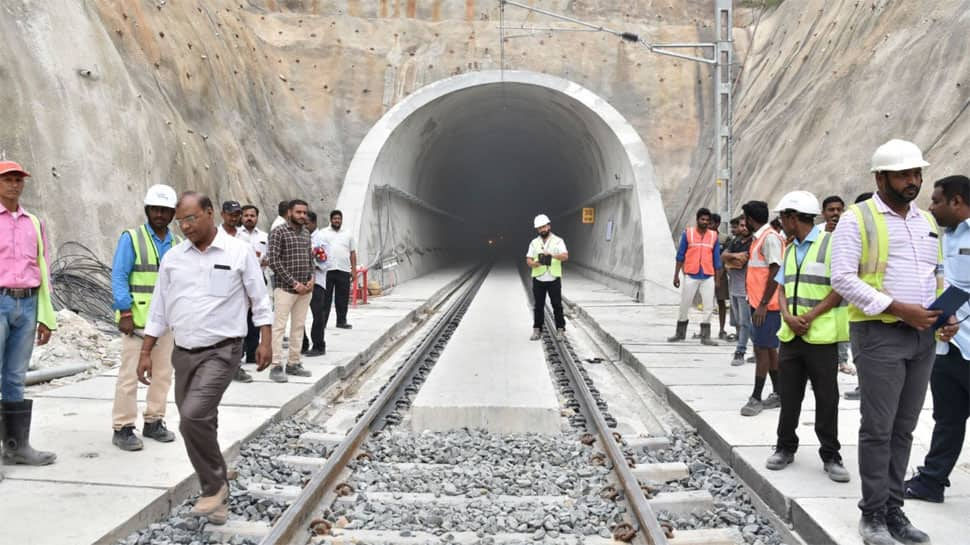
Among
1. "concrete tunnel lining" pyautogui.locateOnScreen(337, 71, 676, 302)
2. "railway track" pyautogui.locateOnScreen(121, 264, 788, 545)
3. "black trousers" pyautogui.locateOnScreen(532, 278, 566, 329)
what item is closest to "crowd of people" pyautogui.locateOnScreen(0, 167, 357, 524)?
"railway track" pyautogui.locateOnScreen(121, 264, 788, 545)

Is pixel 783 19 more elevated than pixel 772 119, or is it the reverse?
pixel 783 19

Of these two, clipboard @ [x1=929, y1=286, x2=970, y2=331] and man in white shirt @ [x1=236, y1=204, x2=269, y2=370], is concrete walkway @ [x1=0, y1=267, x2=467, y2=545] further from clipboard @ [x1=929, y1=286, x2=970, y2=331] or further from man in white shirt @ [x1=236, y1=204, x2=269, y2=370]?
clipboard @ [x1=929, y1=286, x2=970, y2=331]

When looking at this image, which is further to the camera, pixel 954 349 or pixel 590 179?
pixel 590 179

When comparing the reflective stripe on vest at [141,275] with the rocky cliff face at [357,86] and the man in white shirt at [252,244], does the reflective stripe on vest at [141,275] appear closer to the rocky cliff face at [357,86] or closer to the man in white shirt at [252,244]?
the man in white shirt at [252,244]

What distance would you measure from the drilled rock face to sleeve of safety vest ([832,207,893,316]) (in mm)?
12257

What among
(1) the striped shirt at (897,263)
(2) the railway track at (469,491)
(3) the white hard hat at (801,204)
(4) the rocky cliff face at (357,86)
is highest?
(4) the rocky cliff face at (357,86)

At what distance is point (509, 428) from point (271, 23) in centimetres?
2566

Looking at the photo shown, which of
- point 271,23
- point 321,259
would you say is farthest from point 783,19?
point 321,259

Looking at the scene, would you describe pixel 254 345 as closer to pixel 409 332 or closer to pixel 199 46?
pixel 409 332

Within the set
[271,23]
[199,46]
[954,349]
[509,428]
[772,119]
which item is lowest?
[509,428]

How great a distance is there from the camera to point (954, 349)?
162 inches

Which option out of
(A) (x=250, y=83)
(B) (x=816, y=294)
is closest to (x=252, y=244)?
(B) (x=816, y=294)

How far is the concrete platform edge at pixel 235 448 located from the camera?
3.92 metres

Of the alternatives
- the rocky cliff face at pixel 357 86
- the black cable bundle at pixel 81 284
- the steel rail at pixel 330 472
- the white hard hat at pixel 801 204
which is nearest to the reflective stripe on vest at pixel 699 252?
the steel rail at pixel 330 472
